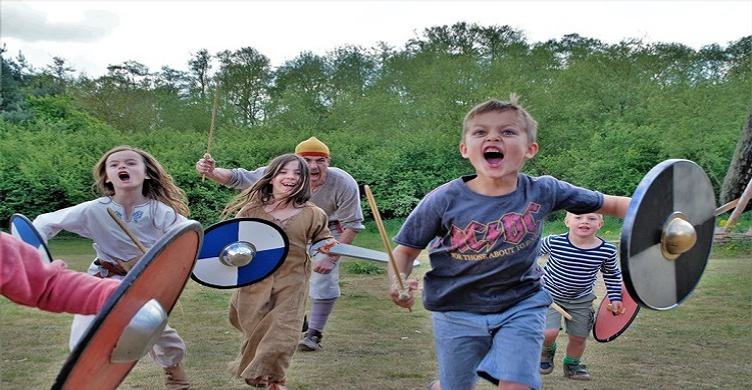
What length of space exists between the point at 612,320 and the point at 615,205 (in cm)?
176

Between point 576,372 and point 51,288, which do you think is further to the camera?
point 576,372

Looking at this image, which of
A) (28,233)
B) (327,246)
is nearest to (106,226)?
(28,233)

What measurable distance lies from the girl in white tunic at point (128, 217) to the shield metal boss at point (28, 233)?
33 cm

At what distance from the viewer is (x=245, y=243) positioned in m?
4.44

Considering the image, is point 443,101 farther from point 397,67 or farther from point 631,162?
point 631,162

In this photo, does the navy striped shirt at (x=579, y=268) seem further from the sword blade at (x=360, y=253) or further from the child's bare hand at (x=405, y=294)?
the child's bare hand at (x=405, y=294)

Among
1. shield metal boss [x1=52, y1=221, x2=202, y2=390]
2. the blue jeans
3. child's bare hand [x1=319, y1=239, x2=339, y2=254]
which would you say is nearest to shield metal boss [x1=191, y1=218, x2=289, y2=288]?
child's bare hand [x1=319, y1=239, x2=339, y2=254]

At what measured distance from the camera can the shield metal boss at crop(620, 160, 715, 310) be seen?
305cm

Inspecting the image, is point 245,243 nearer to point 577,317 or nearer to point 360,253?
point 360,253

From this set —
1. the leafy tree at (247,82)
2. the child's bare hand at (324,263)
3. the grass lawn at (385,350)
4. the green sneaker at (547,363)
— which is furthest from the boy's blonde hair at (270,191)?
the leafy tree at (247,82)

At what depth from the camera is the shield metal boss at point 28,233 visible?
365cm

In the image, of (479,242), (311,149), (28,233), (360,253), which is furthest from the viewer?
(311,149)

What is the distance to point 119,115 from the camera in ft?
52.6

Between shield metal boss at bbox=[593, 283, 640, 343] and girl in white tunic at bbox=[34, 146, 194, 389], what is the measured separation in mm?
2438
